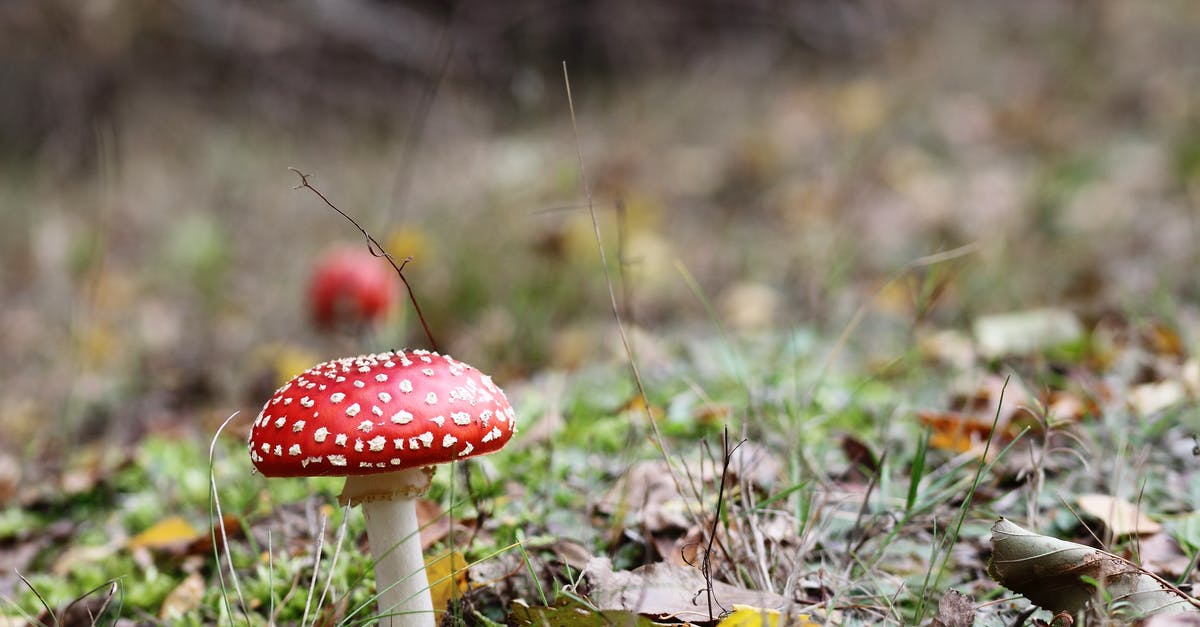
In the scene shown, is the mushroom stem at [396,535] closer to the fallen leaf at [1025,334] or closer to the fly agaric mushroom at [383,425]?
the fly agaric mushroom at [383,425]

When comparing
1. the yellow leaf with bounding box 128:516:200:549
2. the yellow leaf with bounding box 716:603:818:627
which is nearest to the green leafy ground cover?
the yellow leaf with bounding box 128:516:200:549

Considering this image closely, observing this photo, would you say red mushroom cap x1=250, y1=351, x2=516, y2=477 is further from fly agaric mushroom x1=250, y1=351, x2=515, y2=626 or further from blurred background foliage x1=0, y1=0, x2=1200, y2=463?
blurred background foliage x1=0, y1=0, x2=1200, y2=463

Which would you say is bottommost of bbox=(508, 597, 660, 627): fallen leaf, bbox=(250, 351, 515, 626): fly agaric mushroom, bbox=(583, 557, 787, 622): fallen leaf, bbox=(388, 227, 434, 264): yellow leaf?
bbox=(583, 557, 787, 622): fallen leaf

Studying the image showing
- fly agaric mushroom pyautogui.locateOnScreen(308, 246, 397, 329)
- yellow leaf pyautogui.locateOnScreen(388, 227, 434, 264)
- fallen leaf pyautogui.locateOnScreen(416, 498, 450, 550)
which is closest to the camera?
fallen leaf pyautogui.locateOnScreen(416, 498, 450, 550)

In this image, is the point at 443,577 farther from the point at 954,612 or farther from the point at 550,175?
the point at 550,175

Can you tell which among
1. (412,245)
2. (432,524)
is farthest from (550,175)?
(432,524)

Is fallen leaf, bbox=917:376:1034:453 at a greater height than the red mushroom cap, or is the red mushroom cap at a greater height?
the red mushroom cap

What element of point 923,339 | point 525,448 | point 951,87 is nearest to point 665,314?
point 923,339
